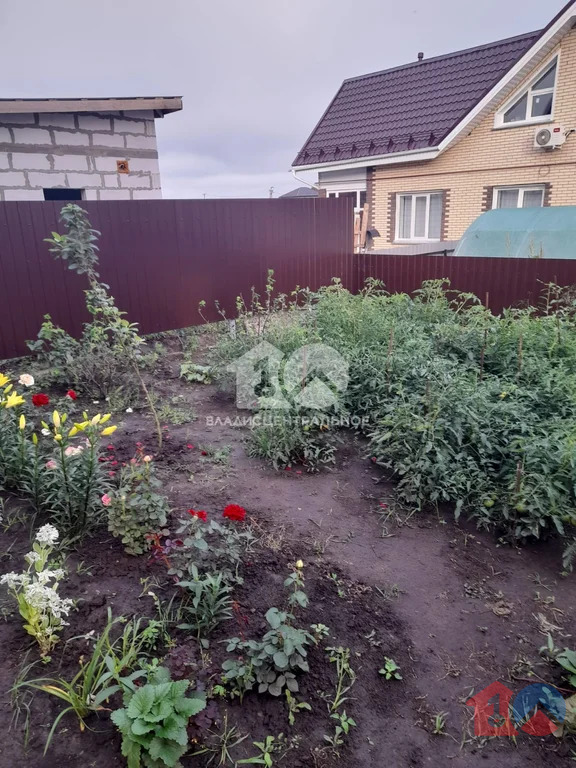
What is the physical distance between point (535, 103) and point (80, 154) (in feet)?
32.1

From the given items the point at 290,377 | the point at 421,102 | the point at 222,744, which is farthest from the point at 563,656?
the point at 421,102

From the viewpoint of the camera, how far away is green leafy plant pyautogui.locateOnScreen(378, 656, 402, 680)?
1.92 metres

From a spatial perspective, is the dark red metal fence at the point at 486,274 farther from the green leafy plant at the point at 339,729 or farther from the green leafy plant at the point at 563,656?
the green leafy plant at the point at 339,729

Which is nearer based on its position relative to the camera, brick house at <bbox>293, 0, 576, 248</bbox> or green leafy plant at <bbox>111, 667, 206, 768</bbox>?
green leafy plant at <bbox>111, 667, 206, 768</bbox>

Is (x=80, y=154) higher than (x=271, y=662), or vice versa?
(x=80, y=154)

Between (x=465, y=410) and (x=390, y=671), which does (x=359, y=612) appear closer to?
(x=390, y=671)

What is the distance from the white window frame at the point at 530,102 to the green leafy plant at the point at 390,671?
1213 cm

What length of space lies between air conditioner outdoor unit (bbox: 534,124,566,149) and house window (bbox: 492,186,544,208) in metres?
0.99

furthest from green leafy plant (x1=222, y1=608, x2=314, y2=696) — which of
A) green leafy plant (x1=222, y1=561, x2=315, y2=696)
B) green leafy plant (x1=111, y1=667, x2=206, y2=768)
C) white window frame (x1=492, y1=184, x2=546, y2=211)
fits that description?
white window frame (x1=492, y1=184, x2=546, y2=211)

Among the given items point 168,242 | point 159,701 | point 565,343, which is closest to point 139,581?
point 159,701

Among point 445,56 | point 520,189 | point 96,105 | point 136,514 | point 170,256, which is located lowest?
point 136,514

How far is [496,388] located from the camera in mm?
3441

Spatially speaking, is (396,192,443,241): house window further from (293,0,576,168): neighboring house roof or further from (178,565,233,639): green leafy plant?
(178,565,233,639): green leafy plant

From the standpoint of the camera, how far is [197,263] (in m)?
6.23
